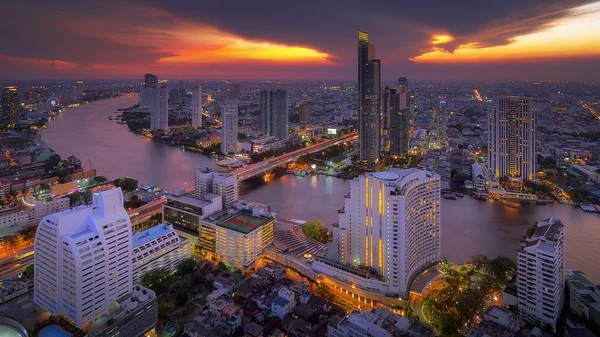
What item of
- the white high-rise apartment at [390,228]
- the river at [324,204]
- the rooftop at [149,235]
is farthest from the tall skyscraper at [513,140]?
the rooftop at [149,235]

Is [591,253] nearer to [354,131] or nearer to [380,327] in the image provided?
[380,327]

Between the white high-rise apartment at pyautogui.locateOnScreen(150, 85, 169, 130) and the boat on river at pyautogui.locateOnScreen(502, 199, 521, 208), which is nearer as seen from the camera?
the boat on river at pyautogui.locateOnScreen(502, 199, 521, 208)

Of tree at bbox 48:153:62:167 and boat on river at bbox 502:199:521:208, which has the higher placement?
tree at bbox 48:153:62:167

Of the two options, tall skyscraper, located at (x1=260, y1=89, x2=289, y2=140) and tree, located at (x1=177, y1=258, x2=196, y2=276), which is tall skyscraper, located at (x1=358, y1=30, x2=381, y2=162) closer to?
tall skyscraper, located at (x1=260, y1=89, x2=289, y2=140)

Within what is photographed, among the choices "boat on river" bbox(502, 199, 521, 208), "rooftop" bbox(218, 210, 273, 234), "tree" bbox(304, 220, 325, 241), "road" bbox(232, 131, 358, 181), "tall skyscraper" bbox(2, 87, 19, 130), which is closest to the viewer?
"rooftop" bbox(218, 210, 273, 234)

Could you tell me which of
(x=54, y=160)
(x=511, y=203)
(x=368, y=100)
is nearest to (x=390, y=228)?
(x=511, y=203)

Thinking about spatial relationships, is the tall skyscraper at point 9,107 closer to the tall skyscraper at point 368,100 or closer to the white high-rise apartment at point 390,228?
the tall skyscraper at point 368,100

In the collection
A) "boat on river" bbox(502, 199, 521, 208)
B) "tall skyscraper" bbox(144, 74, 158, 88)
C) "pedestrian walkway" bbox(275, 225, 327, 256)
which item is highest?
"tall skyscraper" bbox(144, 74, 158, 88)

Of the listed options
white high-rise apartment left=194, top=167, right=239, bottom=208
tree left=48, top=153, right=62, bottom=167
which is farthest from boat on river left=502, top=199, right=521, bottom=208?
tree left=48, top=153, right=62, bottom=167

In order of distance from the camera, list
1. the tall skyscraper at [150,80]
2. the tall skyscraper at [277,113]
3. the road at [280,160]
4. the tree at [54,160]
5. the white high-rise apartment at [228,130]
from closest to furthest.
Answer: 1. the road at [280,160]
2. the tree at [54,160]
3. the white high-rise apartment at [228,130]
4. the tall skyscraper at [277,113]
5. the tall skyscraper at [150,80]
